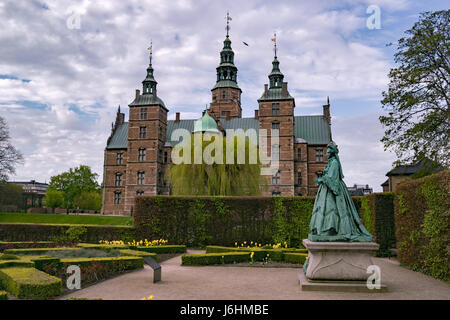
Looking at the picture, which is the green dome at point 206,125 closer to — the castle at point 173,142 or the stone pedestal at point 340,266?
the castle at point 173,142

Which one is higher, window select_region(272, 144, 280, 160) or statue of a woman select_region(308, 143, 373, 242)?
window select_region(272, 144, 280, 160)

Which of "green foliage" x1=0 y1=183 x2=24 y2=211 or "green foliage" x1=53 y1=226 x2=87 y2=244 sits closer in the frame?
"green foliage" x1=53 y1=226 x2=87 y2=244

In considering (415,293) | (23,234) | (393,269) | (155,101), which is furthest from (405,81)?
(155,101)

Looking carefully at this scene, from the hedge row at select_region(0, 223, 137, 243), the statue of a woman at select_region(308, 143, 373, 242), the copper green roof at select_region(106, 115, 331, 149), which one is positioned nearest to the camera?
the statue of a woman at select_region(308, 143, 373, 242)

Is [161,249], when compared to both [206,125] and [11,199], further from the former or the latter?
[11,199]

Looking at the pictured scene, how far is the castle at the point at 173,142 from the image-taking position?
41.7 meters

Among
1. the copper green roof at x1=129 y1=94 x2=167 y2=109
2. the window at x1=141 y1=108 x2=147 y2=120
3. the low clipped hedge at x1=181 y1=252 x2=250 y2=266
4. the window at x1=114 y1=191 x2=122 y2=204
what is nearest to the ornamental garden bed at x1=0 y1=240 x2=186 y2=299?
the low clipped hedge at x1=181 y1=252 x2=250 y2=266

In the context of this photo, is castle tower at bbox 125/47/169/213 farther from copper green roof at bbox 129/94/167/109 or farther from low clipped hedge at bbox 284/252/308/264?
low clipped hedge at bbox 284/252/308/264

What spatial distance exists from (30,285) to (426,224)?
11.8 metres

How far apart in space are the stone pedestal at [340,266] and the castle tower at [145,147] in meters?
37.2

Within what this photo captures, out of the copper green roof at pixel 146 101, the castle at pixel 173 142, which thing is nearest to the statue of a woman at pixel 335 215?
the castle at pixel 173 142

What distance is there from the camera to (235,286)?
A: 8711 millimetres

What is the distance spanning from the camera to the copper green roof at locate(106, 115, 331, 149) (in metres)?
44.3

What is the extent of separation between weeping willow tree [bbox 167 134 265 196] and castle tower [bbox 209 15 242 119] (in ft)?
76.9
